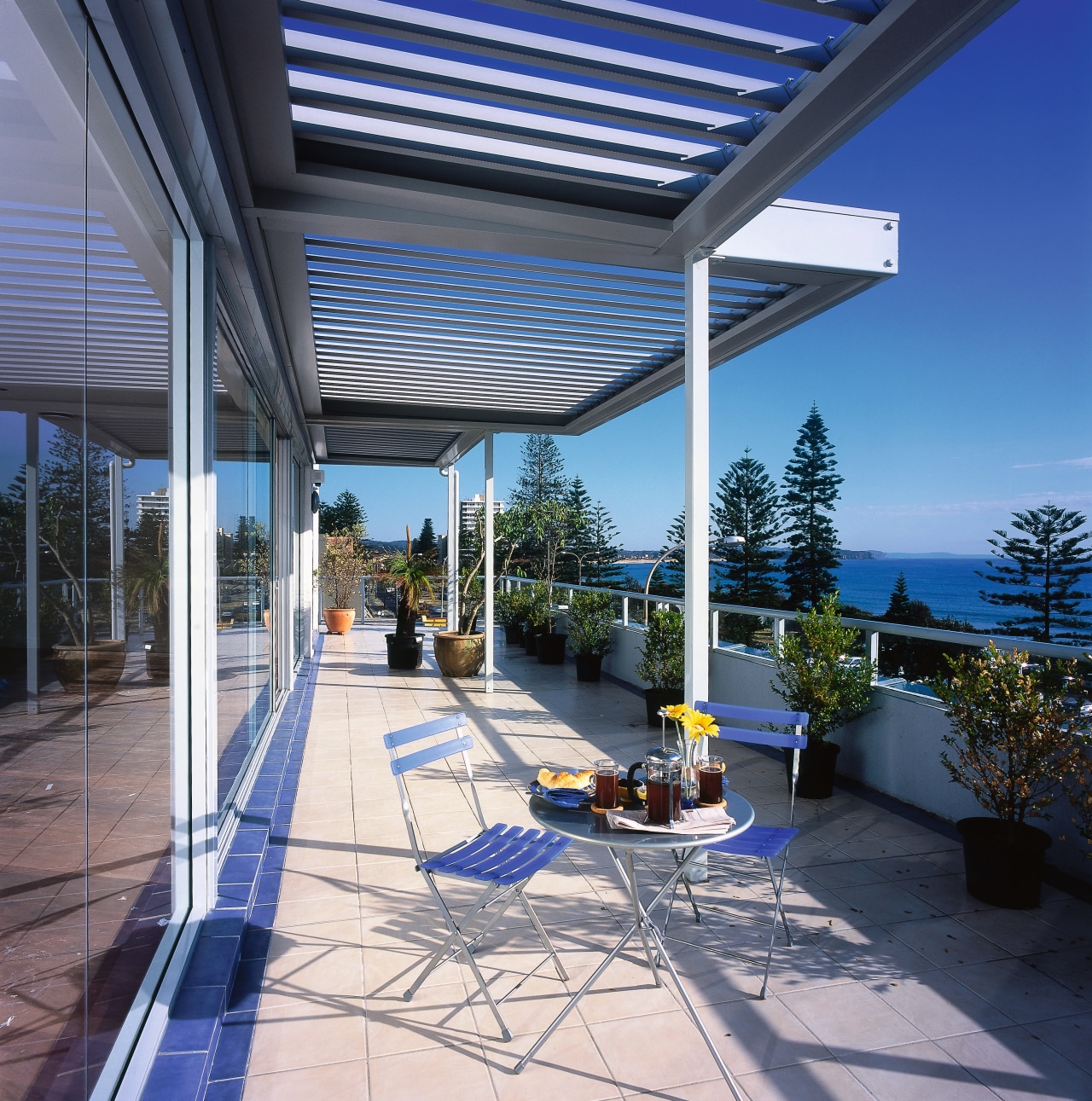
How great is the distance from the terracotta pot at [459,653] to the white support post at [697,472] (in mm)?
5158

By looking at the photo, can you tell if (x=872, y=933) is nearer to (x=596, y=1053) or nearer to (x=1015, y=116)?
(x=596, y=1053)

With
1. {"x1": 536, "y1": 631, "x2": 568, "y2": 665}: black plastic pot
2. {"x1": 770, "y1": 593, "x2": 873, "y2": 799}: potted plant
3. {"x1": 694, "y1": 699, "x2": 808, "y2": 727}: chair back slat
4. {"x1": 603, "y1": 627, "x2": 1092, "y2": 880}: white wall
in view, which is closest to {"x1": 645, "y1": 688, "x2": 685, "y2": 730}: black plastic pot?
{"x1": 603, "y1": 627, "x2": 1092, "y2": 880}: white wall

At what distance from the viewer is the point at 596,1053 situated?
7.06 ft

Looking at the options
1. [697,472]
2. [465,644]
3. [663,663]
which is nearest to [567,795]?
[697,472]

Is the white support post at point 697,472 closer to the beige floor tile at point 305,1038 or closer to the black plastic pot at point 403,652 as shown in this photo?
the beige floor tile at point 305,1038

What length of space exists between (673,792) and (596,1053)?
73cm

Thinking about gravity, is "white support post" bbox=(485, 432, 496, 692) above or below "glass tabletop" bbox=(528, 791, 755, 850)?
above

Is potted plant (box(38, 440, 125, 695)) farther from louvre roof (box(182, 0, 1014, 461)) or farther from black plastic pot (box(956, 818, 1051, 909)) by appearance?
black plastic pot (box(956, 818, 1051, 909))

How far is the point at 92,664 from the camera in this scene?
4.93ft

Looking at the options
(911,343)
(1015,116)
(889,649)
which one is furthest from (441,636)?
(911,343)

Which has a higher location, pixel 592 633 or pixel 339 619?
pixel 592 633

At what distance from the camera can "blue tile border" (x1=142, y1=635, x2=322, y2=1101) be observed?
197cm

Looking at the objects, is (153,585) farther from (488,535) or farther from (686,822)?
(488,535)

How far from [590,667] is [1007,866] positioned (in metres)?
5.44
